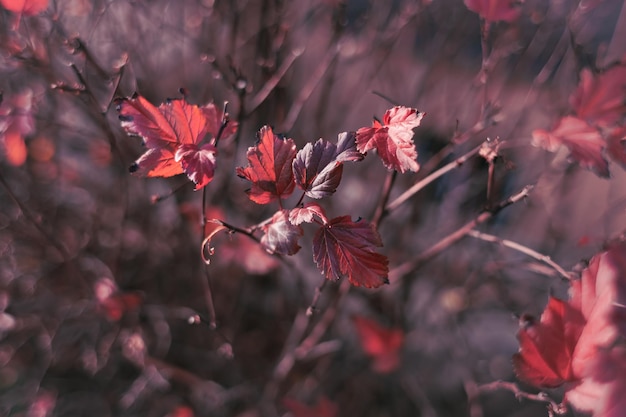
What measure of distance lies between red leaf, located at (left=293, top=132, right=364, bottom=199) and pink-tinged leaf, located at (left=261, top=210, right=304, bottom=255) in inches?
2.2

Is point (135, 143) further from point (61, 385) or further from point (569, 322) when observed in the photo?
point (569, 322)

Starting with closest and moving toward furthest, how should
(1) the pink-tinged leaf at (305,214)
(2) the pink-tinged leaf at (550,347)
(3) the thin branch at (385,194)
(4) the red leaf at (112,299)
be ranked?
1. (1) the pink-tinged leaf at (305,214)
2. (2) the pink-tinged leaf at (550,347)
3. (3) the thin branch at (385,194)
4. (4) the red leaf at (112,299)

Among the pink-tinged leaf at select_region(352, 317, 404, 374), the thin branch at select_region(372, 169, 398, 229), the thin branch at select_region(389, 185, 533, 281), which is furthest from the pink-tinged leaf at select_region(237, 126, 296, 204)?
the pink-tinged leaf at select_region(352, 317, 404, 374)

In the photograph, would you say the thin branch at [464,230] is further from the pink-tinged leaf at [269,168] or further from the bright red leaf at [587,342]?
the pink-tinged leaf at [269,168]

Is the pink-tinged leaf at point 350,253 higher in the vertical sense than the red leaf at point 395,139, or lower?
lower

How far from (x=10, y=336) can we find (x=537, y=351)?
209 cm

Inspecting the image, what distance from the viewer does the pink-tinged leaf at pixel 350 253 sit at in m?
0.66

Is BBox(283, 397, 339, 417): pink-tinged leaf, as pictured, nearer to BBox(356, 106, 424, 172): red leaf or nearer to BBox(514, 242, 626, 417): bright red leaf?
BBox(514, 242, 626, 417): bright red leaf

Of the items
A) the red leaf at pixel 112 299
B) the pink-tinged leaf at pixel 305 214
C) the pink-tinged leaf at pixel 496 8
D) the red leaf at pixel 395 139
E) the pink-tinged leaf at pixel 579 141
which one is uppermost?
the pink-tinged leaf at pixel 496 8

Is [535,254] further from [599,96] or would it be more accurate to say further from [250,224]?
[250,224]

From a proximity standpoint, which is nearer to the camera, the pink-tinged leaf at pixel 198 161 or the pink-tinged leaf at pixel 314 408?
the pink-tinged leaf at pixel 198 161

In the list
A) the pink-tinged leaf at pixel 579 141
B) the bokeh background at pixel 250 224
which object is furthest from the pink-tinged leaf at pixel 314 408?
the pink-tinged leaf at pixel 579 141

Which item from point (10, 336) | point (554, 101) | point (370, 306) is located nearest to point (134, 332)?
point (10, 336)

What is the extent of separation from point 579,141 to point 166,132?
2.43 ft
